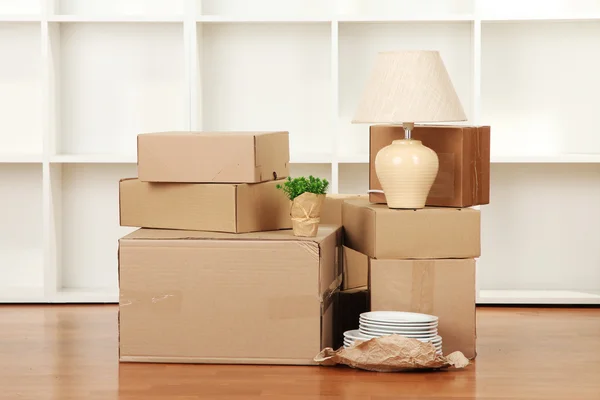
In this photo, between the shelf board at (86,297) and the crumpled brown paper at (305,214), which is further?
the shelf board at (86,297)

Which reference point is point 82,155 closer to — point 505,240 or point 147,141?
point 147,141

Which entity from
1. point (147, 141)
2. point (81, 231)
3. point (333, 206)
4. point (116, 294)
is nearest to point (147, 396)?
point (147, 141)

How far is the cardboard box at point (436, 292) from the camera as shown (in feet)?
10.1

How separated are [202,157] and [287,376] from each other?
0.69 m

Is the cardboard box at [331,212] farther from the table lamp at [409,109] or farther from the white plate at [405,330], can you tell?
the white plate at [405,330]

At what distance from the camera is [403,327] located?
2.94 meters

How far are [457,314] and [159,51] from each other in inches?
79.0

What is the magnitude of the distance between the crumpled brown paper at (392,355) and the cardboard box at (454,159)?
1.64 feet

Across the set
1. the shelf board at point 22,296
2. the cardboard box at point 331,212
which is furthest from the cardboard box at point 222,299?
the shelf board at point 22,296
